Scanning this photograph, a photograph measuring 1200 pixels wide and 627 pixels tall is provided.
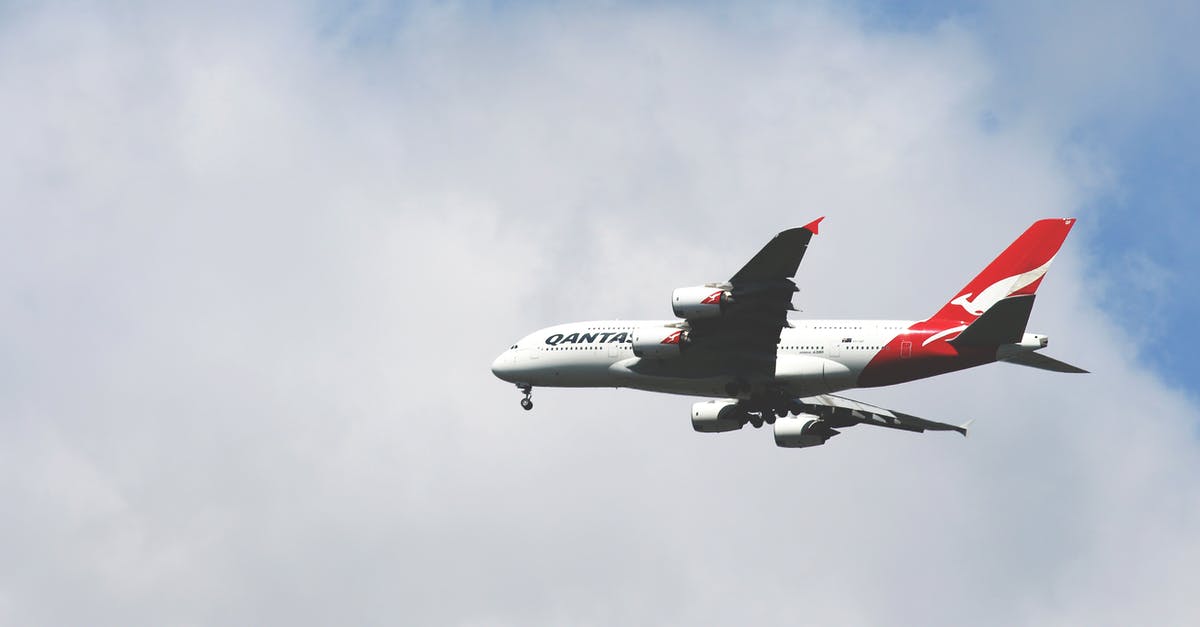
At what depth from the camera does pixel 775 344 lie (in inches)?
2773

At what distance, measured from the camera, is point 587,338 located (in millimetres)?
75000

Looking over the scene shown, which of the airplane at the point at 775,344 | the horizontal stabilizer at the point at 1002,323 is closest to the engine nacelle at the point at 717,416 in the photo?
the airplane at the point at 775,344

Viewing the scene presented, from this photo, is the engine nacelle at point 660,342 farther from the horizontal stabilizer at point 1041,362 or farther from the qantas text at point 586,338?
the horizontal stabilizer at point 1041,362

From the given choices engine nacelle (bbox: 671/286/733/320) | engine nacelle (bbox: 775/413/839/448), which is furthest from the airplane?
engine nacelle (bbox: 775/413/839/448)

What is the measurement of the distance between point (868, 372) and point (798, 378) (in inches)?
101

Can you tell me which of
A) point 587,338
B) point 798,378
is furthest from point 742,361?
point 587,338

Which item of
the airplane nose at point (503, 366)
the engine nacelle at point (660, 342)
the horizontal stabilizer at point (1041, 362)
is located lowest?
the horizontal stabilizer at point (1041, 362)

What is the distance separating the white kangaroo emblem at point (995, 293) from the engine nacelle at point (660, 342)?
10.4m

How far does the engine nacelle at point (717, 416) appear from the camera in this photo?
76.6 meters

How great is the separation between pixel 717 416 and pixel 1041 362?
552 inches

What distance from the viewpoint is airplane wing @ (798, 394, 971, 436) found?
7869 cm

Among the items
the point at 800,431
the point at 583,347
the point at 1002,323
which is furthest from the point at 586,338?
the point at 1002,323

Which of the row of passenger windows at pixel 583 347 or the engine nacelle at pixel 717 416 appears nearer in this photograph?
the row of passenger windows at pixel 583 347

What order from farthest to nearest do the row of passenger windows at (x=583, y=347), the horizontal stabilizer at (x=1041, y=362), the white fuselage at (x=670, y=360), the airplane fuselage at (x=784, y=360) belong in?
the row of passenger windows at (x=583, y=347)
the white fuselage at (x=670, y=360)
the airplane fuselage at (x=784, y=360)
the horizontal stabilizer at (x=1041, y=362)
